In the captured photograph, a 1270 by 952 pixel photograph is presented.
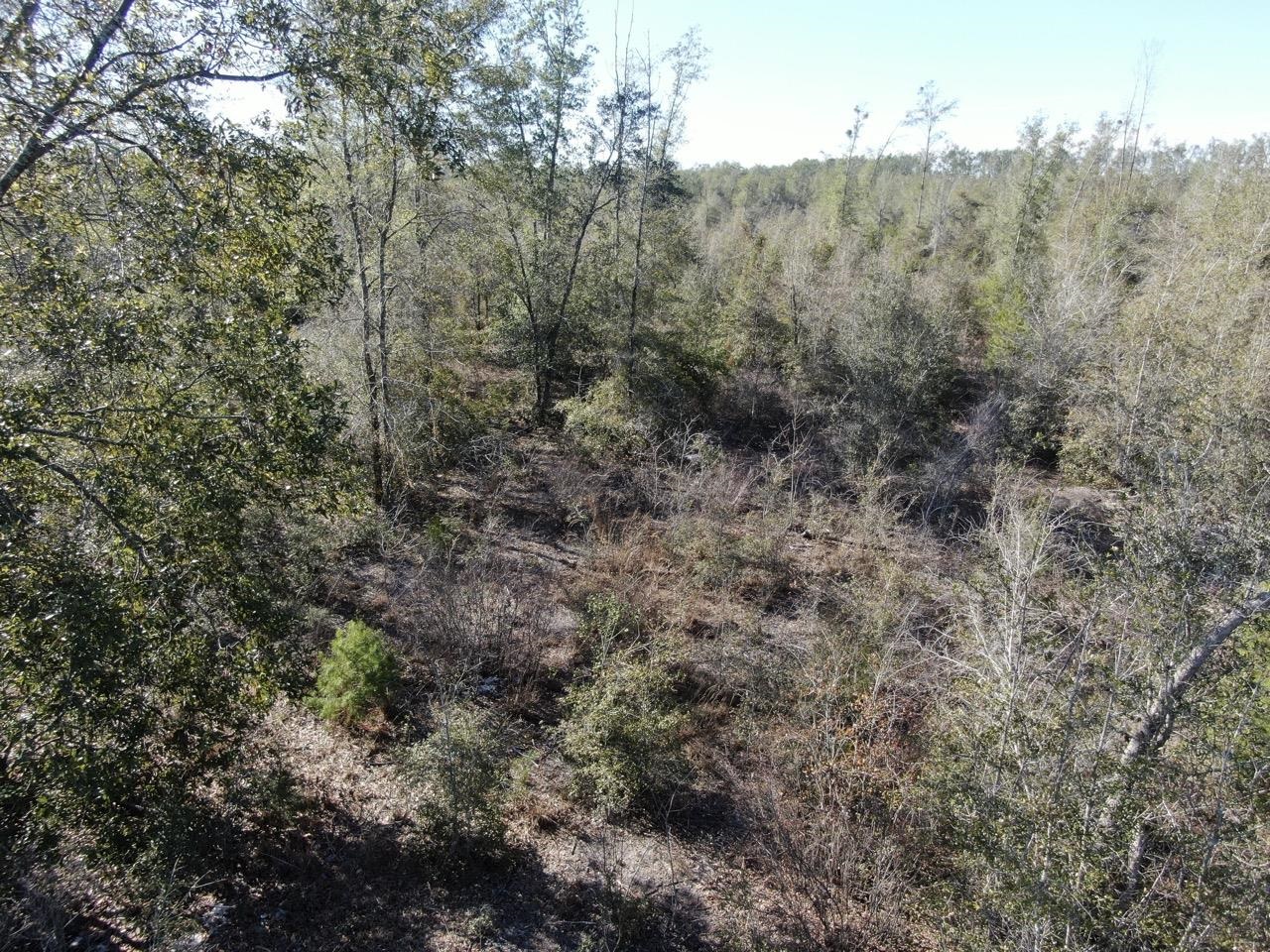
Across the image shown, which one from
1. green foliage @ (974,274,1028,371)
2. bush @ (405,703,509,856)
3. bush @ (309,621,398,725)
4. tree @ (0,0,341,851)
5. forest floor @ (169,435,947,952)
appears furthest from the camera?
green foliage @ (974,274,1028,371)

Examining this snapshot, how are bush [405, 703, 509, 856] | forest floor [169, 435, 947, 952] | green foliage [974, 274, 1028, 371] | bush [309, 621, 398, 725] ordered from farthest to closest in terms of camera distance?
green foliage [974, 274, 1028, 371] < bush [309, 621, 398, 725] < bush [405, 703, 509, 856] < forest floor [169, 435, 947, 952]

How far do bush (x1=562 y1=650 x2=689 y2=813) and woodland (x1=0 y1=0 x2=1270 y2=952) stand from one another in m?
0.06

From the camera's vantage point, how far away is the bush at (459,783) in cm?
681

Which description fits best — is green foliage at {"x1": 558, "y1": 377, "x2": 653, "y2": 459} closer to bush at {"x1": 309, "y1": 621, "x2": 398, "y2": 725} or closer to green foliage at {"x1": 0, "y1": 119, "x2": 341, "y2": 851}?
bush at {"x1": 309, "y1": 621, "x2": 398, "y2": 725}

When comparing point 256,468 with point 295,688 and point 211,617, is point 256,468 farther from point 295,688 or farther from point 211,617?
point 295,688

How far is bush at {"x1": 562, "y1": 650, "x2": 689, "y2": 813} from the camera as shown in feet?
25.0

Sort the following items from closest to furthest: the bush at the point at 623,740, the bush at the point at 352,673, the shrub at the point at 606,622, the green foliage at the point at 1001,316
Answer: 1. the bush at the point at 623,740
2. the bush at the point at 352,673
3. the shrub at the point at 606,622
4. the green foliage at the point at 1001,316

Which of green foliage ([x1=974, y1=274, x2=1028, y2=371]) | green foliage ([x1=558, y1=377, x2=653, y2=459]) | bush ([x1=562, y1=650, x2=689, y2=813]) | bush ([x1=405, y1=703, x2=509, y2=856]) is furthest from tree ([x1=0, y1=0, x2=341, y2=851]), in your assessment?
green foliage ([x1=974, y1=274, x2=1028, y2=371])

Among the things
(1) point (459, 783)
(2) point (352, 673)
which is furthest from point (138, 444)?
(2) point (352, 673)

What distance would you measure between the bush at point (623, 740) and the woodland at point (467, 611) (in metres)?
0.06

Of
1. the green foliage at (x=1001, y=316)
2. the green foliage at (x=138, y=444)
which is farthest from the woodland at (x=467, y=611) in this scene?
the green foliage at (x=1001, y=316)

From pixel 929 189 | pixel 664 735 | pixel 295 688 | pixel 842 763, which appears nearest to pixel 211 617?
pixel 295 688

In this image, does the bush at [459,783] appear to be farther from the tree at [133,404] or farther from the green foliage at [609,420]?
the green foliage at [609,420]

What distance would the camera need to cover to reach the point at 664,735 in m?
7.93
